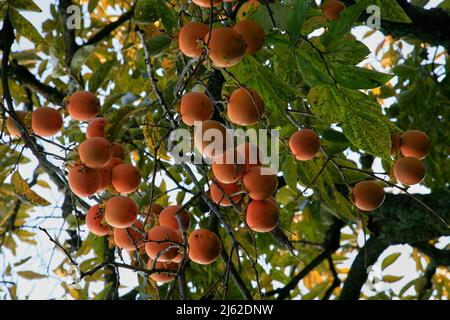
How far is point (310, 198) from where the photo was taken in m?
Result: 2.28

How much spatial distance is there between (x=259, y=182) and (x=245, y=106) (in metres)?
0.15

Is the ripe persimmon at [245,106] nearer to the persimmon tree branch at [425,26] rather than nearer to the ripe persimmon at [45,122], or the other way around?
the ripe persimmon at [45,122]

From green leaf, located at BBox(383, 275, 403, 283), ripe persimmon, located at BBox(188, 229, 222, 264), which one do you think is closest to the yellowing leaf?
green leaf, located at BBox(383, 275, 403, 283)

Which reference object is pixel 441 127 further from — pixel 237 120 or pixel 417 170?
pixel 237 120

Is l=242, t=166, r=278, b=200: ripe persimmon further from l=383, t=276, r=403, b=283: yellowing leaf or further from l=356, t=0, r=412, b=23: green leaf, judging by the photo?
l=383, t=276, r=403, b=283: yellowing leaf

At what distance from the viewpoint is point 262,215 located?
1.07 metres

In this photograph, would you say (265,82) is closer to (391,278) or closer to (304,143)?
(304,143)

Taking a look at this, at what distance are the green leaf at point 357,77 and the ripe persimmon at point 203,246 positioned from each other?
0.38m

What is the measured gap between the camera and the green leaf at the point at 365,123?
1.04 m

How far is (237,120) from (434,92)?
1178 mm

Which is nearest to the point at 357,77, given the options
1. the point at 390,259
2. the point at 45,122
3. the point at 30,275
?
the point at 45,122

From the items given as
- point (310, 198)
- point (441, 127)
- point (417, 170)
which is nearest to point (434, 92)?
point (441, 127)

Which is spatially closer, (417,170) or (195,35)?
(195,35)

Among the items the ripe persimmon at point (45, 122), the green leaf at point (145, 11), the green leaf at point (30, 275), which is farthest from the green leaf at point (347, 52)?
the green leaf at point (30, 275)
